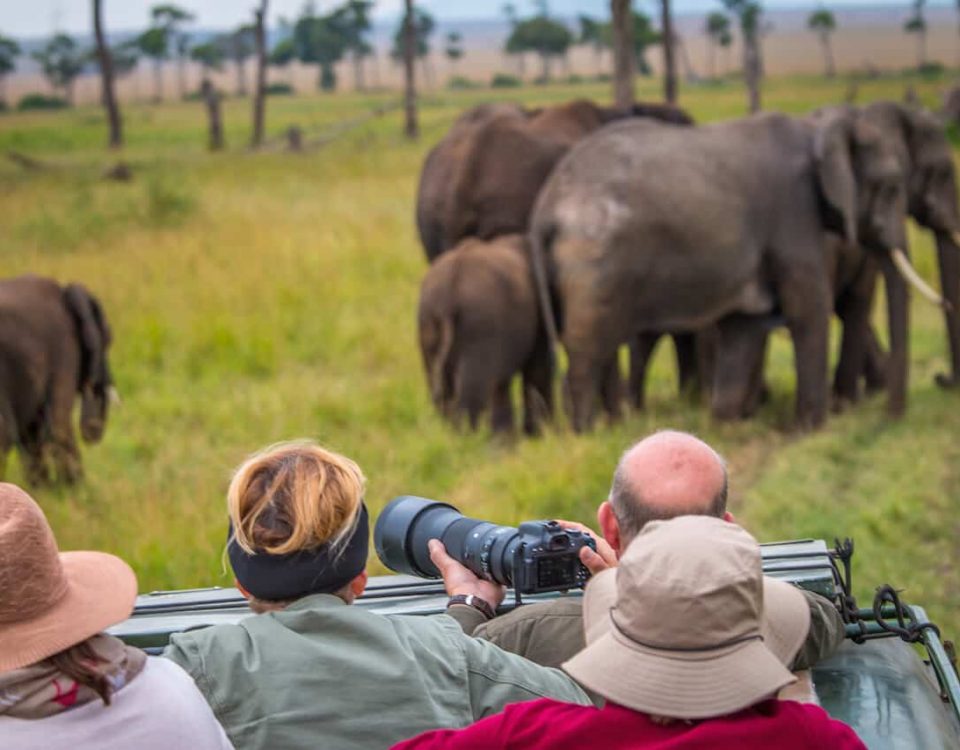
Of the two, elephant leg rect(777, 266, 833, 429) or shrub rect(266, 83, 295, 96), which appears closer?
elephant leg rect(777, 266, 833, 429)

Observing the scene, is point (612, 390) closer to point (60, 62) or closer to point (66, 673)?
point (66, 673)

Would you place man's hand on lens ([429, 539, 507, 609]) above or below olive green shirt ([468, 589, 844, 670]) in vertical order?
above

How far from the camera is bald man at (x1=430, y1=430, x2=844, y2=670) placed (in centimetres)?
284

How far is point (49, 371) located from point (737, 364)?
161 inches

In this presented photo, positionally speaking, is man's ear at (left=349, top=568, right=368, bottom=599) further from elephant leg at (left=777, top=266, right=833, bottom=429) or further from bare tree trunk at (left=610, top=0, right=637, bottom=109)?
bare tree trunk at (left=610, top=0, right=637, bottom=109)

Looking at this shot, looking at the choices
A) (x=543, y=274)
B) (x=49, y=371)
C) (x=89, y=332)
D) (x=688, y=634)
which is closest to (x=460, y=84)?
(x=543, y=274)

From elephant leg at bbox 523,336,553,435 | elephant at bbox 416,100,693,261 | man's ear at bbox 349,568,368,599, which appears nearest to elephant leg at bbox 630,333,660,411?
elephant leg at bbox 523,336,553,435

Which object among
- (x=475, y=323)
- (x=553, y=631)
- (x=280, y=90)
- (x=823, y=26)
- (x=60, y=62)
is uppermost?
(x=60, y=62)

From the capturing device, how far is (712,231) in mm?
9320

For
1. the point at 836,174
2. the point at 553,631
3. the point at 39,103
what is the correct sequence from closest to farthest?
the point at 553,631, the point at 836,174, the point at 39,103

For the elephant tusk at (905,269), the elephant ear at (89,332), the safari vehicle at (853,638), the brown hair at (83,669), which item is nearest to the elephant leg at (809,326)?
the elephant tusk at (905,269)

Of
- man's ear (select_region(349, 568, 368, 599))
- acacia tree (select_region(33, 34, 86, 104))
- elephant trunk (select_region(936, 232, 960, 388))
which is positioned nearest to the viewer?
man's ear (select_region(349, 568, 368, 599))

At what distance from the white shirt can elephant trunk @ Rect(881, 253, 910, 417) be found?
25.6 ft

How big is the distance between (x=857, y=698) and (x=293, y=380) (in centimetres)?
819
